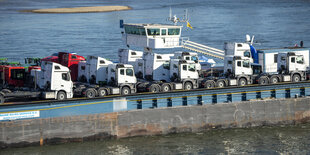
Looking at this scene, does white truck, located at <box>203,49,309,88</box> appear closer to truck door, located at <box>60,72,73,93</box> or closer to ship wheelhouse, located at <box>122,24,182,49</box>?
ship wheelhouse, located at <box>122,24,182,49</box>

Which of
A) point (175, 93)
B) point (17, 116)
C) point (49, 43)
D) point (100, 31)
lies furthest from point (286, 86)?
point (100, 31)

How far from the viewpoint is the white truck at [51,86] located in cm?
3841

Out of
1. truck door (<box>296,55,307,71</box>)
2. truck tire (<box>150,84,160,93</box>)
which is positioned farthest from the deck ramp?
truck door (<box>296,55,307,71</box>)

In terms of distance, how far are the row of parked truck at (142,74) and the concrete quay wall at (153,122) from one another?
2.42m

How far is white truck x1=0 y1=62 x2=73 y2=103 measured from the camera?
38406mm

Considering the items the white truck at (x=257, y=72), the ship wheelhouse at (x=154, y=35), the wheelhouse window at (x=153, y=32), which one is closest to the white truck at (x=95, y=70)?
the ship wheelhouse at (x=154, y=35)

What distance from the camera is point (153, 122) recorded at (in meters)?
40.2

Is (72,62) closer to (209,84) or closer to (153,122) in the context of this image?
(153,122)

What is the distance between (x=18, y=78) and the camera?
139ft

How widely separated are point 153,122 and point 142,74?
23.6 ft

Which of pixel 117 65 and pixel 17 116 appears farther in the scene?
pixel 117 65

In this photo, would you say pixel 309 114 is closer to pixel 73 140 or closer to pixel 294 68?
pixel 294 68

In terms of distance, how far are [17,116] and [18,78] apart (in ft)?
22.0

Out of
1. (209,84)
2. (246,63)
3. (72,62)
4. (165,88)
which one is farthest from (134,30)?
(246,63)
